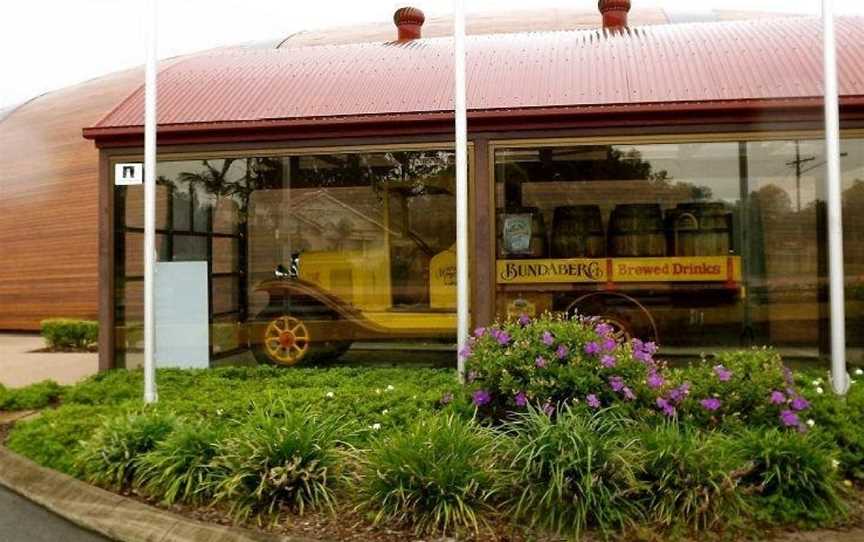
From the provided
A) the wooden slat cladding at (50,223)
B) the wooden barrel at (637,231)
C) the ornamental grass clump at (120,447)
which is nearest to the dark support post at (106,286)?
the ornamental grass clump at (120,447)

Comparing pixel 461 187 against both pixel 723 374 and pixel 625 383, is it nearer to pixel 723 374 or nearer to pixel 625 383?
pixel 625 383

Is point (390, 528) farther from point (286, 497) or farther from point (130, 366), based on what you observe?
point (130, 366)

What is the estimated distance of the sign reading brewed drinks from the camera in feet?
26.1

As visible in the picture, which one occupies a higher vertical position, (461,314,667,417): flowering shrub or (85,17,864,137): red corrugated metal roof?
(85,17,864,137): red corrugated metal roof

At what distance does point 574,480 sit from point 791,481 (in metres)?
1.28

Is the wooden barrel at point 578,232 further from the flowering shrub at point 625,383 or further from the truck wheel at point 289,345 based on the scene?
the flowering shrub at point 625,383

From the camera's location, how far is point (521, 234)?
26.6 feet

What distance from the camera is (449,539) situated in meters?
3.83

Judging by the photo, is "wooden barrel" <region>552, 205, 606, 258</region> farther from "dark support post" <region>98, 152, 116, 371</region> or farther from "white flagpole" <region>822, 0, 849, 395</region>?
"dark support post" <region>98, 152, 116, 371</region>

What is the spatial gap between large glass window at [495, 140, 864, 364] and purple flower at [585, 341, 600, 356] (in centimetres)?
295

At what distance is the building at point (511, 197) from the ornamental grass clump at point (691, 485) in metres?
3.83

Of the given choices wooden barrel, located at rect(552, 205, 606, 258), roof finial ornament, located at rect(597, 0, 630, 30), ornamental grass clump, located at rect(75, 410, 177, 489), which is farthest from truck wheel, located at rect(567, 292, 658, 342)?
roof finial ornament, located at rect(597, 0, 630, 30)

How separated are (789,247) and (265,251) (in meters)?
6.46

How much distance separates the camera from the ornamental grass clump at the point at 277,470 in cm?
419
